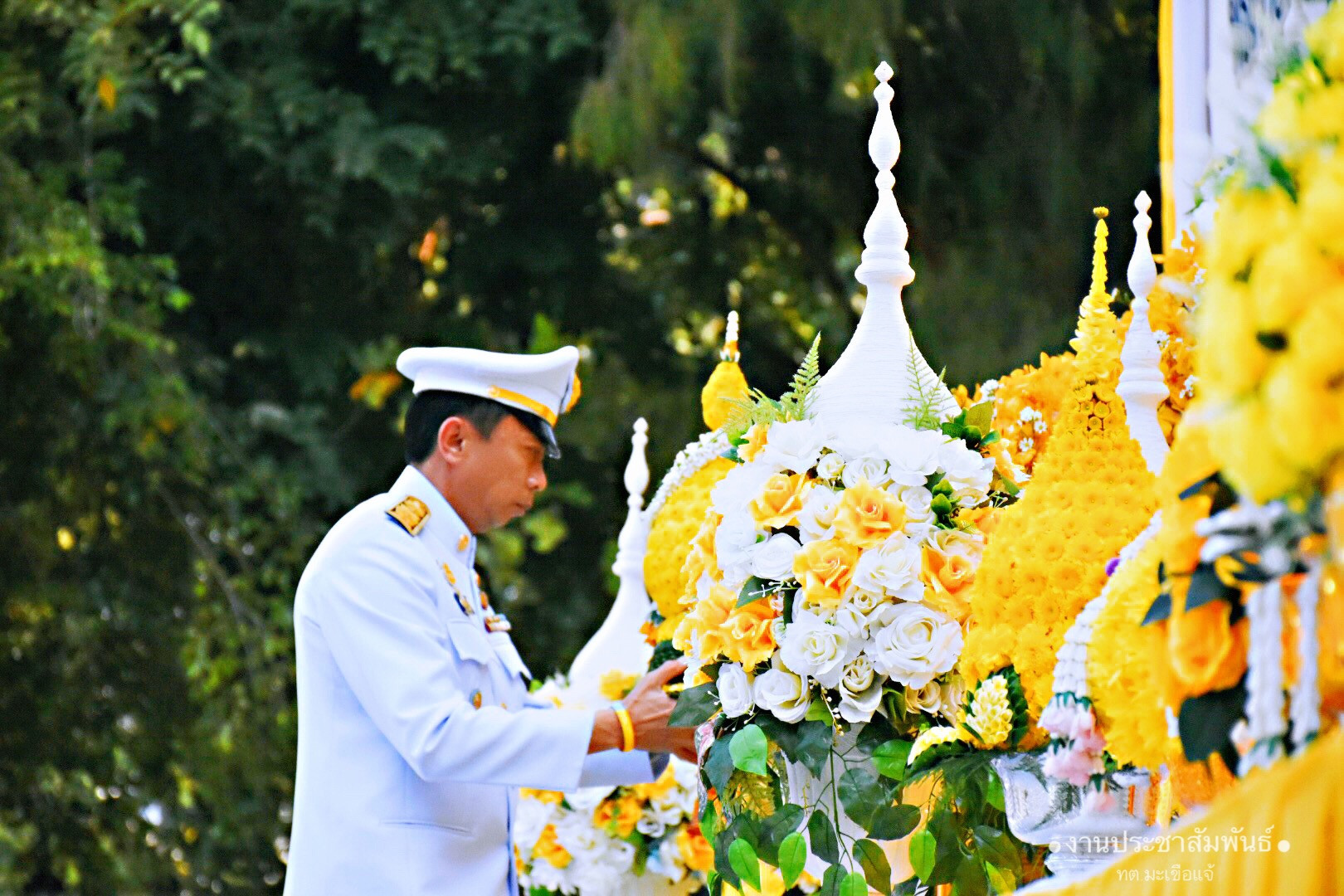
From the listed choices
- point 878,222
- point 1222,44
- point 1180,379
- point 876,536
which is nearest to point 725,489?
point 876,536

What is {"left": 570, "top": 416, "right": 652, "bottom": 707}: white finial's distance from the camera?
9.42 ft

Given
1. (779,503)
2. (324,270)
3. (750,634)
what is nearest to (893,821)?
(750,634)

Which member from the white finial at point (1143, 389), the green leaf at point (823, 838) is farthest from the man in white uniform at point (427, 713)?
the white finial at point (1143, 389)

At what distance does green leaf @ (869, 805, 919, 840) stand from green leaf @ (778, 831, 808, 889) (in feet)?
0.26

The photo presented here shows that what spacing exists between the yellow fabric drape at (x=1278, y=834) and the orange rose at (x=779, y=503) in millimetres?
799

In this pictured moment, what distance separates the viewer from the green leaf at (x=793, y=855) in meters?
1.88

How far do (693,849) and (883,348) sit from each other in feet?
3.34

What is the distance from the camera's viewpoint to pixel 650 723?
93.1 inches

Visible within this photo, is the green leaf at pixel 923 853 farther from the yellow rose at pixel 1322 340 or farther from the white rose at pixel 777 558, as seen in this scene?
the yellow rose at pixel 1322 340

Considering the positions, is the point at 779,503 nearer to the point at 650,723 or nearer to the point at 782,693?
the point at 782,693

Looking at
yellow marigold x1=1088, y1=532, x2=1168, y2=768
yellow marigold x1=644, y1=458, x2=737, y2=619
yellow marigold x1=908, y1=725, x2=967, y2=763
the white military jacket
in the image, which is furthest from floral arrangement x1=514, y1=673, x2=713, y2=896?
yellow marigold x1=1088, y1=532, x2=1168, y2=768

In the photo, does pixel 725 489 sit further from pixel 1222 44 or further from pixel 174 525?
pixel 174 525

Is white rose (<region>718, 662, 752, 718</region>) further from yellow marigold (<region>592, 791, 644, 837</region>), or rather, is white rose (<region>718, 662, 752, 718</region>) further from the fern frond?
yellow marigold (<region>592, 791, 644, 837</region>)

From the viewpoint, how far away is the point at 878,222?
2.13 m
